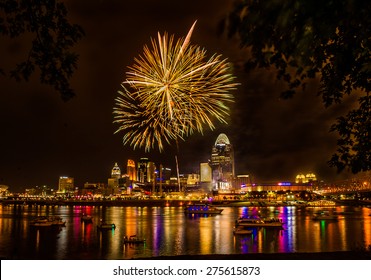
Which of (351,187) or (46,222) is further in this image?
(351,187)

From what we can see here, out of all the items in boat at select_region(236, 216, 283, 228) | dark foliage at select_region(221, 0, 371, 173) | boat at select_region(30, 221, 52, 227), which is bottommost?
boat at select_region(30, 221, 52, 227)

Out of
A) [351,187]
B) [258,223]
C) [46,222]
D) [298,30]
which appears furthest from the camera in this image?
[351,187]

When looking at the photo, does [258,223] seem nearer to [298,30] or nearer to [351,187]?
[298,30]

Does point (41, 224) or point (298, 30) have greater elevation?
point (298, 30)

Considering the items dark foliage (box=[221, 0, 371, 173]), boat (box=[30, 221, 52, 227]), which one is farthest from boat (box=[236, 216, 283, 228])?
dark foliage (box=[221, 0, 371, 173])

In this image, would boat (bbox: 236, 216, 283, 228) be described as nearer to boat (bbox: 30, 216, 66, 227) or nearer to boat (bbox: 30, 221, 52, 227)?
boat (bbox: 30, 216, 66, 227)

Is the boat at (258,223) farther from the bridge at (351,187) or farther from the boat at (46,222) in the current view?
the bridge at (351,187)

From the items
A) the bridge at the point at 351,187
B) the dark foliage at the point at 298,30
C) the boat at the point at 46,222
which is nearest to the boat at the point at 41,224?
the boat at the point at 46,222

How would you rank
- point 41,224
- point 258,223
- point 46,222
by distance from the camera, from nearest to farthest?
point 258,223, point 41,224, point 46,222

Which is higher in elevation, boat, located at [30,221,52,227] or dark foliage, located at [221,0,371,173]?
dark foliage, located at [221,0,371,173]

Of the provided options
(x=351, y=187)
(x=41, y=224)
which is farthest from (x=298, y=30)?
(x=351, y=187)

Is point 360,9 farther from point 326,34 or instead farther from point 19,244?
point 19,244
